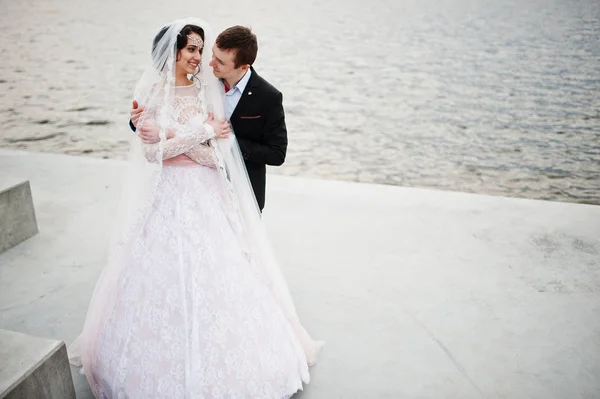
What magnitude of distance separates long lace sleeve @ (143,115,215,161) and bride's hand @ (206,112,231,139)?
4cm

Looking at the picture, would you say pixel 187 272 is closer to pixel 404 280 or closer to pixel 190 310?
pixel 190 310

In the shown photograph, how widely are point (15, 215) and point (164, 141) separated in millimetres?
2252

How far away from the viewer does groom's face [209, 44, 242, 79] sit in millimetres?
2676

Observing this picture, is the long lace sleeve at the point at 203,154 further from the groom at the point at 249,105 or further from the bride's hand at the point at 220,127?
the groom at the point at 249,105

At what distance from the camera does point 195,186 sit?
272 centimetres

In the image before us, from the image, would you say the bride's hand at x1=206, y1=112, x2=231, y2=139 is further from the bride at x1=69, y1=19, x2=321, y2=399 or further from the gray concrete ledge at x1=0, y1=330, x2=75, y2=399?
the gray concrete ledge at x1=0, y1=330, x2=75, y2=399

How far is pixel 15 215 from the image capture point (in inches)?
166

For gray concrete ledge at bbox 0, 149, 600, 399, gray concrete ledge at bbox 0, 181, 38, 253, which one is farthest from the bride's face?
gray concrete ledge at bbox 0, 181, 38, 253

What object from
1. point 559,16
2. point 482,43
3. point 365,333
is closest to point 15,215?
point 365,333

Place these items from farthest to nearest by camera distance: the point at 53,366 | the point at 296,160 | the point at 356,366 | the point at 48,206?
the point at 296,160 → the point at 48,206 → the point at 356,366 → the point at 53,366

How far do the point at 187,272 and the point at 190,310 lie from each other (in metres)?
0.18

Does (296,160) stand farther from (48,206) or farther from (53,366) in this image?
(53,366)

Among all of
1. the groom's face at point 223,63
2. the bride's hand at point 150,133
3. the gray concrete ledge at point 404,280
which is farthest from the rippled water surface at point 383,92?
the bride's hand at point 150,133

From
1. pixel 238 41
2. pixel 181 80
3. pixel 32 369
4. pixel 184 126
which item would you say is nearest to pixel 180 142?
pixel 184 126
